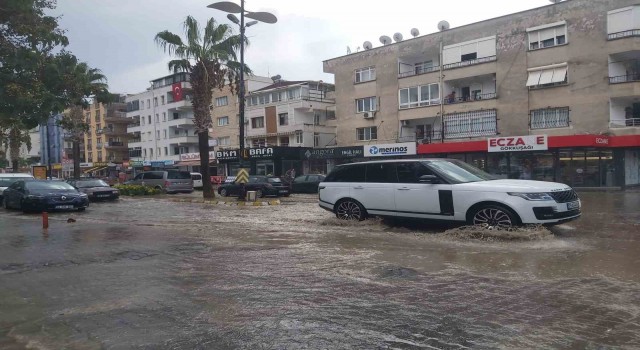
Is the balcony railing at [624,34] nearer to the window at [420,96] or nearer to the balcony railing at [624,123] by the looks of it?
the balcony railing at [624,123]

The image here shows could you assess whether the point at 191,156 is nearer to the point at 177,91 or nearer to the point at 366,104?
the point at 177,91

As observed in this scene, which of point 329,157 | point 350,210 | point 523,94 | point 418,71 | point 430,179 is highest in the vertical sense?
point 418,71

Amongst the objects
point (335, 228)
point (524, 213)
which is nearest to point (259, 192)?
point (335, 228)

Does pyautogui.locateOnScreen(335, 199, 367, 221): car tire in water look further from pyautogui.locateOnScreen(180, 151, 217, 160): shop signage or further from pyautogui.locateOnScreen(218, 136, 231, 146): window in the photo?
pyautogui.locateOnScreen(180, 151, 217, 160): shop signage

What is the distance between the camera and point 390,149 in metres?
36.9

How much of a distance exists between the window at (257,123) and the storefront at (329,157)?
10024 mm

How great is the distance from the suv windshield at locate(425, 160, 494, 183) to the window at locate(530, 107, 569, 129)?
A: 935 inches

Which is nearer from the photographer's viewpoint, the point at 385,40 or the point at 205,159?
the point at 205,159

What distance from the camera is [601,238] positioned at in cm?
913

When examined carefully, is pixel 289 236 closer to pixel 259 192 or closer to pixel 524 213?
pixel 524 213

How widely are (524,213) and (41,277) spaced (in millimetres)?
7876

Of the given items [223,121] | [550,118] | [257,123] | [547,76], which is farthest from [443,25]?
[223,121]

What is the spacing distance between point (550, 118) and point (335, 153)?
1696 cm

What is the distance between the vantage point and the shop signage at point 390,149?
1417 inches
